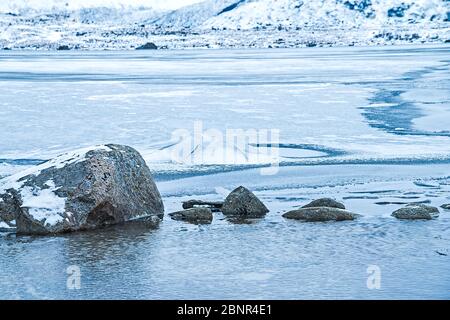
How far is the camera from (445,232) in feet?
28.7

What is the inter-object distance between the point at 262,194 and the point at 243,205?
1.22 metres

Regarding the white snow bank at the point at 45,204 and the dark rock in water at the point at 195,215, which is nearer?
the white snow bank at the point at 45,204

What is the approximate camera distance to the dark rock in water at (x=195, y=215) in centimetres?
958

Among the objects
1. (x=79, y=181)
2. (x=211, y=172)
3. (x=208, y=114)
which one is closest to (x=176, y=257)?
(x=79, y=181)

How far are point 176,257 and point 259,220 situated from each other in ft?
6.05

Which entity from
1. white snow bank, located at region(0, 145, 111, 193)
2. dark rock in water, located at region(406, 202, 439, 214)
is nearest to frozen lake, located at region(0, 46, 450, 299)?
dark rock in water, located at region(406, 202, 439, 214)

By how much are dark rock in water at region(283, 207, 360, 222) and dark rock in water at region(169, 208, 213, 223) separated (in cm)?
80

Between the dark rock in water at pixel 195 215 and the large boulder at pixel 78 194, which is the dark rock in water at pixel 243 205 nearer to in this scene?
the dark rock in water at pixel 195 215

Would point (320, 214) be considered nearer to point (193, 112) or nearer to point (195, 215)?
point (195, 215)

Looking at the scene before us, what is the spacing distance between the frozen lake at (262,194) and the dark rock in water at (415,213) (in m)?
0.16

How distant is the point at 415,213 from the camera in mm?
9469

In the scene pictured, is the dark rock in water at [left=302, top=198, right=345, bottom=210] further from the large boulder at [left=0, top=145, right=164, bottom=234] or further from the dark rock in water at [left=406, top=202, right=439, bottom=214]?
the large boulder at [left=0, top=145, right=164, bottom=234]

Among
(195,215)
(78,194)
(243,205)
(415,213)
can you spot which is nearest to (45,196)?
(78,194)

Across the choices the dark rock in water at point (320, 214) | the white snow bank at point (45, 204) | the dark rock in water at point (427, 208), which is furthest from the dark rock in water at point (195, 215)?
the dark rock in water at point (427, 208)
